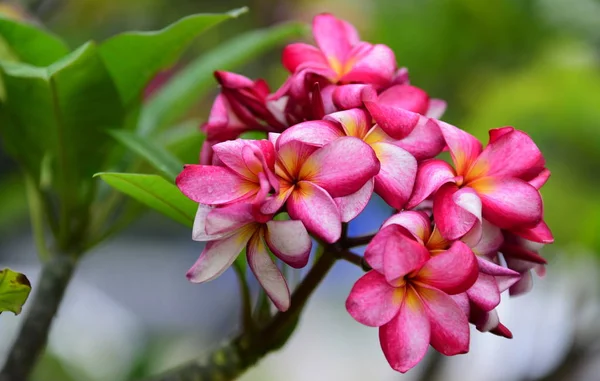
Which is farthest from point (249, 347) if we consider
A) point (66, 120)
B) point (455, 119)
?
point (455, 119)

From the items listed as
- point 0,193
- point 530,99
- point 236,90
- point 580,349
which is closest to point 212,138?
point 236,90

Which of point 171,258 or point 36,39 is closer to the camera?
point 36,39

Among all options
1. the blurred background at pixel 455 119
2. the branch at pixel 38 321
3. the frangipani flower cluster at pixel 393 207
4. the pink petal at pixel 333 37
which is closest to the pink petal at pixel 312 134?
the frangipani flower cluster at pixel 393 207

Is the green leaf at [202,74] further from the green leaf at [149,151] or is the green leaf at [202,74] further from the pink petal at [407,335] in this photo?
the pink petal at [407,335]

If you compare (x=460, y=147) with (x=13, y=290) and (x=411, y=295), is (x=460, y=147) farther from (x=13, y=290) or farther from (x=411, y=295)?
(x=13, y=290)

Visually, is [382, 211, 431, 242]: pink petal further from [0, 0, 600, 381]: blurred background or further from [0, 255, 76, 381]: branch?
[0, 0, 600, 381]: blurred background

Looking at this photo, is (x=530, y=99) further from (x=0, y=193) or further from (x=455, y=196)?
(x=455, y=196)

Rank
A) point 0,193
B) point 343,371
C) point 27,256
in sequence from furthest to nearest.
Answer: point 343,371, point 27,256, point 0,193
